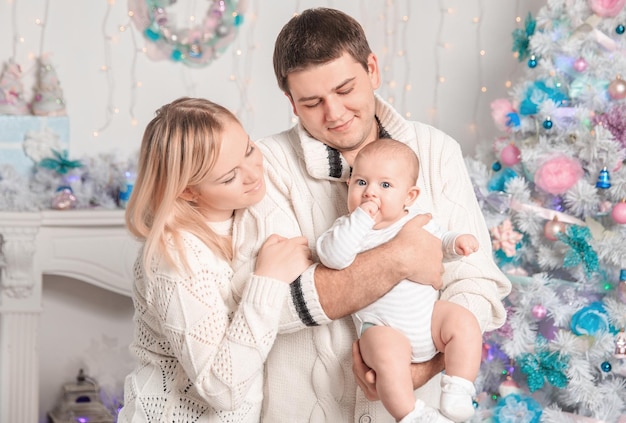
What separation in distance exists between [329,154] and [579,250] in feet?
4.10

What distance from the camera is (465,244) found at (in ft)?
6.47


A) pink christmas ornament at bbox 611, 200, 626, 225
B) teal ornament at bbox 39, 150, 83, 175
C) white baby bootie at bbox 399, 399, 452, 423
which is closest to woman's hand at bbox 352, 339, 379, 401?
white baby bootie at bbox 399, 399, 452, 423

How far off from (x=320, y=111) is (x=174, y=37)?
230 centimetres

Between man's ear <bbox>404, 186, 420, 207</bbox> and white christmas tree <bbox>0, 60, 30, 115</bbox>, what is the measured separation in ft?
8.07

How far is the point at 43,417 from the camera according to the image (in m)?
4.25

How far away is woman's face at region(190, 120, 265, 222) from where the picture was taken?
2.01 m

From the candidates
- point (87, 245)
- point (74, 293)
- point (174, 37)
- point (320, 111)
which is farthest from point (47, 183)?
point (320, 111)

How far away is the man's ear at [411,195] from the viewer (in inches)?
79.2

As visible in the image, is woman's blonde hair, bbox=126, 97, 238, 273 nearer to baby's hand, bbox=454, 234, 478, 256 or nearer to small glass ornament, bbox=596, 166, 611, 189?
baby's hand, bbox=454, 234, 478, 256

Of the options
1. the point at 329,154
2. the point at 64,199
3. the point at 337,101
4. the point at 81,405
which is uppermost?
the point at 337,101

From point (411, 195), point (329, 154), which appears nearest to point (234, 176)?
point (329, 154)

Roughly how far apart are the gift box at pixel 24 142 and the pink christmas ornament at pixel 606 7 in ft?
7.66

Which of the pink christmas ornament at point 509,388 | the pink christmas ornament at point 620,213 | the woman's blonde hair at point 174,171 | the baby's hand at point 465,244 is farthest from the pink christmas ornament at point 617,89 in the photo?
the woman's blonde hair at point 174,171

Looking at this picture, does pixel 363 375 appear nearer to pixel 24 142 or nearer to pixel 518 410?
pixel 518 410
